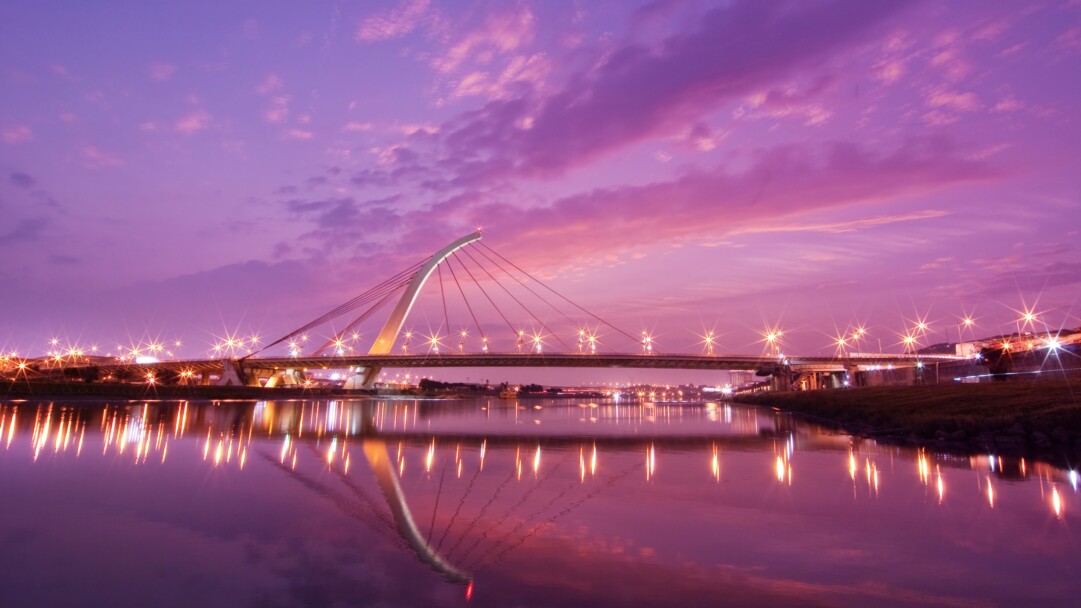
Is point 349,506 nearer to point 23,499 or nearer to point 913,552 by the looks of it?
point 23,499

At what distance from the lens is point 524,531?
10.7 meters

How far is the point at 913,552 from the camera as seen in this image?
383 inches

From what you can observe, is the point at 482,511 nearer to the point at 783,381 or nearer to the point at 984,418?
the point at 984,418

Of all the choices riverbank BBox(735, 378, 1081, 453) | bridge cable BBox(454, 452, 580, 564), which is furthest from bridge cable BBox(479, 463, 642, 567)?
riverbank BBox(735, 378, 1081, 453)

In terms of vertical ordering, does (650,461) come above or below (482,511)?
below

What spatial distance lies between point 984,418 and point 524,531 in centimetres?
2567

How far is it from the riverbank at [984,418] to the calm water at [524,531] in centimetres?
592

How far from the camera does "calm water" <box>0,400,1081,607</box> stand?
7730 mm

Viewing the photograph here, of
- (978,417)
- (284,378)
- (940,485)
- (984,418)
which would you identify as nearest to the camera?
(940,485)

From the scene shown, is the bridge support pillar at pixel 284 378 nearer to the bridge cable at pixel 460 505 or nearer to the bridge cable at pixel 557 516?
the bridge cable at pixel 460 505

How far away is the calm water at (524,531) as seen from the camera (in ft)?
25.4

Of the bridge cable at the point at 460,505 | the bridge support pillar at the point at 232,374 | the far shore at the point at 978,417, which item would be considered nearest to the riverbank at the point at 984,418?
the far shore at the point at 978,417

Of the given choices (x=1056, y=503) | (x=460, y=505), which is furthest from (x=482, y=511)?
(x=1056, y=503)

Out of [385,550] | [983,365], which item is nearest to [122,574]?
[385,550]
